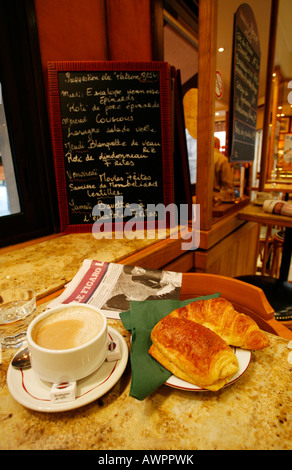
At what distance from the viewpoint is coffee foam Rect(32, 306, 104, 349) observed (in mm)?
516

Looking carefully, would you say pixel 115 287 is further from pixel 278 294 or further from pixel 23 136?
pixel 278 294

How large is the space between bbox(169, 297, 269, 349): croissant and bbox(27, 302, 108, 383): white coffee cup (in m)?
0.20

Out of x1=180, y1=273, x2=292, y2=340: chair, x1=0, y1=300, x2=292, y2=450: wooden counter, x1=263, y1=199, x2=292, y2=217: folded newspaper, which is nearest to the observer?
x1=0, y1=300, x2=292, y2=450: wooden counter

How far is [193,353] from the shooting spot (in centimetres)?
52

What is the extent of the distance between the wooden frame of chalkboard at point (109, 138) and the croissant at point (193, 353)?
3.43ft

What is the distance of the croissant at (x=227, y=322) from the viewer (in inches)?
22.5

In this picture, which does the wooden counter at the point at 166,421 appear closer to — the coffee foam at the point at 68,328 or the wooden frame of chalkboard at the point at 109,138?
the coffee foam at the point at 68,328

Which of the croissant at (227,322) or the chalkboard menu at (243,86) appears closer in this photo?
the croissant at (227,322)

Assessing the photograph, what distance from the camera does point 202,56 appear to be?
1.40m

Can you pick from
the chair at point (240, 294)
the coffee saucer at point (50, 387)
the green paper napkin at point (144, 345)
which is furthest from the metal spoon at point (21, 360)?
the chair at point (240, 294)

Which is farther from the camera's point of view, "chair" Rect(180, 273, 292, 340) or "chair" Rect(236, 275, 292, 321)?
"chair" Rect(236, 275, 292, 321)

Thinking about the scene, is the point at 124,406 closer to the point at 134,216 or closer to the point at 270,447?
the point at 270,447

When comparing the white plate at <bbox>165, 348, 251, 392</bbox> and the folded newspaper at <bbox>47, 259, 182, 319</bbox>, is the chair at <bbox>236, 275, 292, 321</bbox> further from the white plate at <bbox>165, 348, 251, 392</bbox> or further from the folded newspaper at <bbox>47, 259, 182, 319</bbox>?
the white plate at <bbox>165, 348, 251, 392</bbox>

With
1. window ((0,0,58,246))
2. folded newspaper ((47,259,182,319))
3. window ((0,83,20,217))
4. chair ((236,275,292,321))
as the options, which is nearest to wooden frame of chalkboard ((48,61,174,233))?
window ((0,0,58,246))
